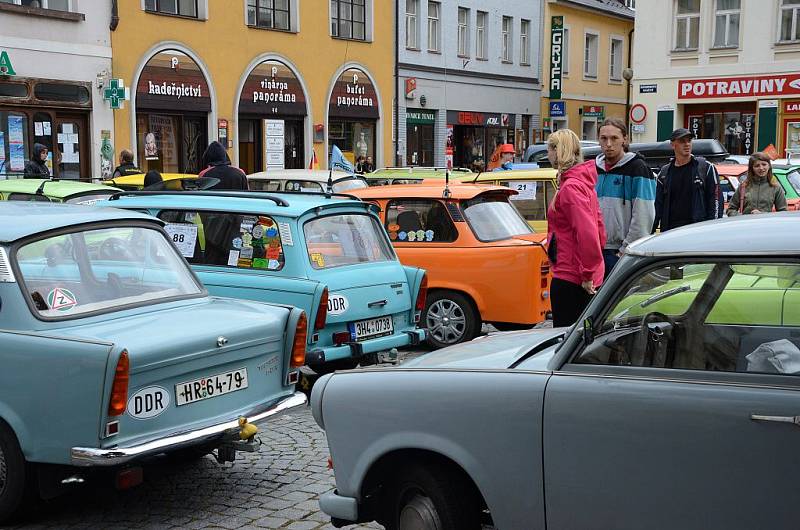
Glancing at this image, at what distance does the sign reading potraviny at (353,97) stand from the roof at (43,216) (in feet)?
86.5

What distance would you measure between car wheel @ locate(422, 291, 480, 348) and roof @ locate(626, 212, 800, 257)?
6422 mm

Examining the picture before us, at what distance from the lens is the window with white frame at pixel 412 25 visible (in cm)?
3600

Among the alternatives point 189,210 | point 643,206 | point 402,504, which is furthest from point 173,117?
point 402,504

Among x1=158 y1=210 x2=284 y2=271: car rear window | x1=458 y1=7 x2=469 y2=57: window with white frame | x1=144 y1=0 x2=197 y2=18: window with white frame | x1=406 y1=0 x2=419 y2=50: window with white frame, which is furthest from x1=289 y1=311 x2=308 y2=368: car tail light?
x1=458 y1=7 x2=469 y2=57: window with white frame

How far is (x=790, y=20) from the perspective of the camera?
3519 cm

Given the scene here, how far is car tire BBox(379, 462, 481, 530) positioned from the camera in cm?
405

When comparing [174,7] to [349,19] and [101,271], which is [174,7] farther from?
[101,271]

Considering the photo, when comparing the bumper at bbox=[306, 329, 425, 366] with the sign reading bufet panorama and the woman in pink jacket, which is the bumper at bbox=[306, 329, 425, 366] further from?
the sign reading bufet panorama

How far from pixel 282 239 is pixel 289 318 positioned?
6.26 ft

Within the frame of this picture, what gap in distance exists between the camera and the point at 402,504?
426 cm

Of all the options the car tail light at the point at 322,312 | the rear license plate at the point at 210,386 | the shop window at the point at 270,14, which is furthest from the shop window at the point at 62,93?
the rear license plate at the point at 210,386

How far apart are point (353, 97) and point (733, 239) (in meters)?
30.2

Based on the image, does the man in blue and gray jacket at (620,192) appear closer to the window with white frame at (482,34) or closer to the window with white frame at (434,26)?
the window with white frame at (434,26)

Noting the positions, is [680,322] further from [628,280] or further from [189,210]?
[189,210]
